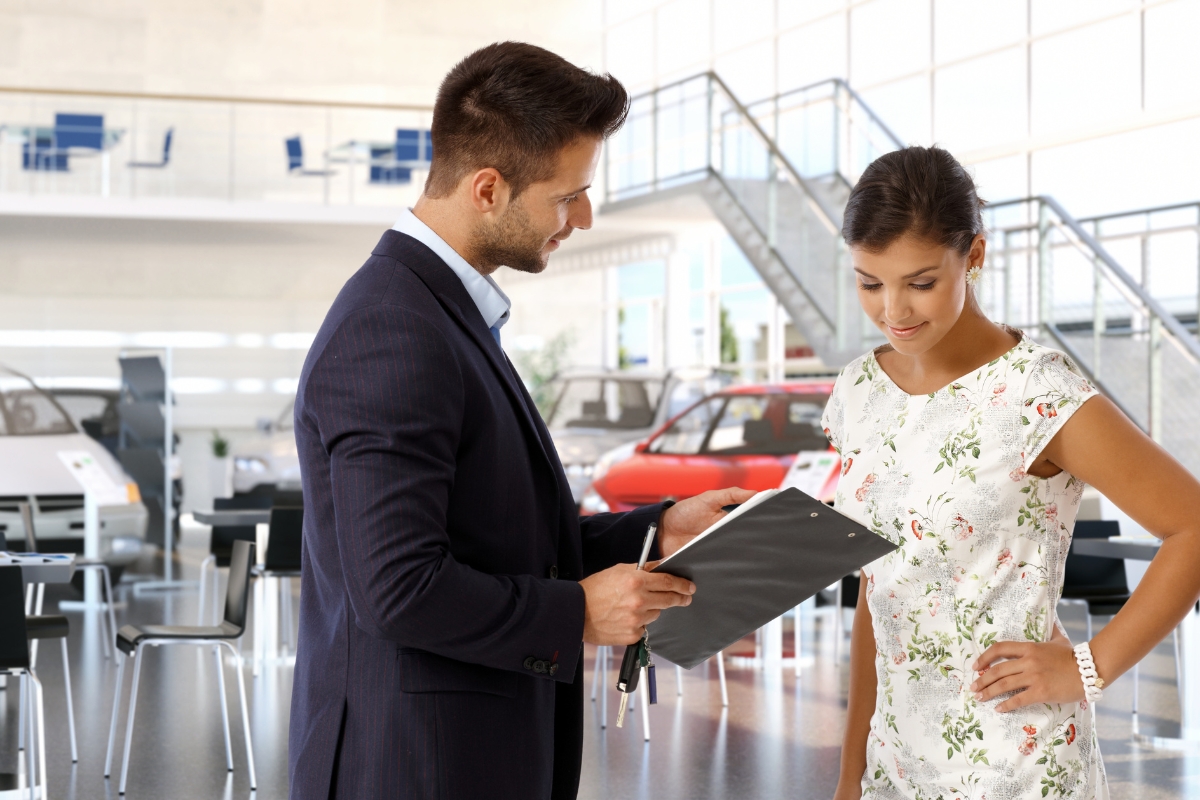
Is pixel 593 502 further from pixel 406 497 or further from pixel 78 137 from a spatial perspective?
pixel 78 137

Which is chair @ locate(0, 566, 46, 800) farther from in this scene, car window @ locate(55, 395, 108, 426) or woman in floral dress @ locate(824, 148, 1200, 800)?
car window @ locate(55, 395, 108, 426)

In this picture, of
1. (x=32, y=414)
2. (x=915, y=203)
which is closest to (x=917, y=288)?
(x=915, y=203)

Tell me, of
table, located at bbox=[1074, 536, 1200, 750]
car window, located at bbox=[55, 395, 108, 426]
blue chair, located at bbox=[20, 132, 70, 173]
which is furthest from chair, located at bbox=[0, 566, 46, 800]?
blue chair, located at bbox=[20, 132, 70, 173]

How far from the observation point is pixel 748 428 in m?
8.02

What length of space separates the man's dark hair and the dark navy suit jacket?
12 cm

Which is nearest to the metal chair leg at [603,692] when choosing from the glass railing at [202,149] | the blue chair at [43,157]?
the glass railing at [202,149]

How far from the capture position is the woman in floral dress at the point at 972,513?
1423mm

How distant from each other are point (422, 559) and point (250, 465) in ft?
30.6

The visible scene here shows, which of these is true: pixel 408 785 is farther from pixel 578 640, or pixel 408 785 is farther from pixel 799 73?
pixel 799 73

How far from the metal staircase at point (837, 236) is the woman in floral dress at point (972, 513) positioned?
18.1 feet

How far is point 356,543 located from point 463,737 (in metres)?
0.25

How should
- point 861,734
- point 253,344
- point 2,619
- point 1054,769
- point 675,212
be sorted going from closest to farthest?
1. point 1054,769
2. point 861,734
3. point 2,619
4. point 675,212
5. point 253,344

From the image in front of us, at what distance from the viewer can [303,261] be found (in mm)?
15219

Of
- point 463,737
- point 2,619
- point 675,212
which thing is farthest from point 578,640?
point 675,212
